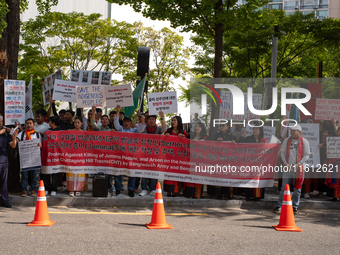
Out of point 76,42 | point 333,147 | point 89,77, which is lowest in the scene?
point 333,147

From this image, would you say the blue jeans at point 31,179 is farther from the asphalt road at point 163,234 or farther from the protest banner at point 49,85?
the protest banner at point 49,85

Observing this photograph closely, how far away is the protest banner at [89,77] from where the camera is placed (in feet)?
35.5

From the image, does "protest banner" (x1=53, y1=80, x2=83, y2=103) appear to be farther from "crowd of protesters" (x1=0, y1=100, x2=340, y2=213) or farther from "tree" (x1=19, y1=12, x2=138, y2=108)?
"tree" (x1=19, y1=12, x2=138, y2=108)

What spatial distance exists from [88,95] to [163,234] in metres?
5.10

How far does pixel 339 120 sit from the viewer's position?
33.1 feet

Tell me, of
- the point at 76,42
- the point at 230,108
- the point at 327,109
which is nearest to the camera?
the point at 327,109

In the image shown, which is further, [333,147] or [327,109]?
[327,109]

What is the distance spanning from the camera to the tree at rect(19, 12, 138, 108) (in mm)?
23500

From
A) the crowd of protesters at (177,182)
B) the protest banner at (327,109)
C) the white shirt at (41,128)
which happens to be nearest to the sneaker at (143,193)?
the crowd of protesters at (177,182)

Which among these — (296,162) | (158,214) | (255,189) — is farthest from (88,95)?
(296,162)

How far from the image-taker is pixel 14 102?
28.0 feet

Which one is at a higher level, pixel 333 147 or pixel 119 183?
pixel 333 147

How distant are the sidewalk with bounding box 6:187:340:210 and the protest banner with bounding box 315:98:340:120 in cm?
243

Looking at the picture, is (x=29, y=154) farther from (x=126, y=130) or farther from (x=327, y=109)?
(x=327, y=109)
